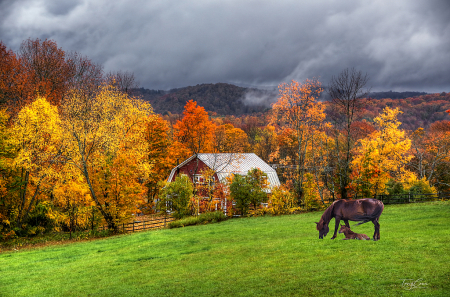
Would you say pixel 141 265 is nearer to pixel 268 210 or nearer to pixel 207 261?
pixel 207 261

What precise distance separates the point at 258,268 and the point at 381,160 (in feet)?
93.0

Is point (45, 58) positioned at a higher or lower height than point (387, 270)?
higher

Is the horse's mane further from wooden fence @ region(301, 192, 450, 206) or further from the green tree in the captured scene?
wooden fence @ region(301, 192, 450, 206)

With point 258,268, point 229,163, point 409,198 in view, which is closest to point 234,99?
point 229,163

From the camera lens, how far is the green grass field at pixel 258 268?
7.99 m

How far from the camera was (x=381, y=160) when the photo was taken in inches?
1315

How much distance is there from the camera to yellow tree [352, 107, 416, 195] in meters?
25.3

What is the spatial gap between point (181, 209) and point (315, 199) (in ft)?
43.4

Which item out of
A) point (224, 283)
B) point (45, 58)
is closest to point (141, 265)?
point (224, 283)

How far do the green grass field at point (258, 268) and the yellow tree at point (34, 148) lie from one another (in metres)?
8.78

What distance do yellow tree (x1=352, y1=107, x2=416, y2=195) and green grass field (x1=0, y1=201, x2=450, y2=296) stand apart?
26.9 feet

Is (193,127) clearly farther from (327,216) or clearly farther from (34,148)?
(327,216)

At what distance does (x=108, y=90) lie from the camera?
37062 millimetres

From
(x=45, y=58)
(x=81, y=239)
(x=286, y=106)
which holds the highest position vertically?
(x=45, y=58)
